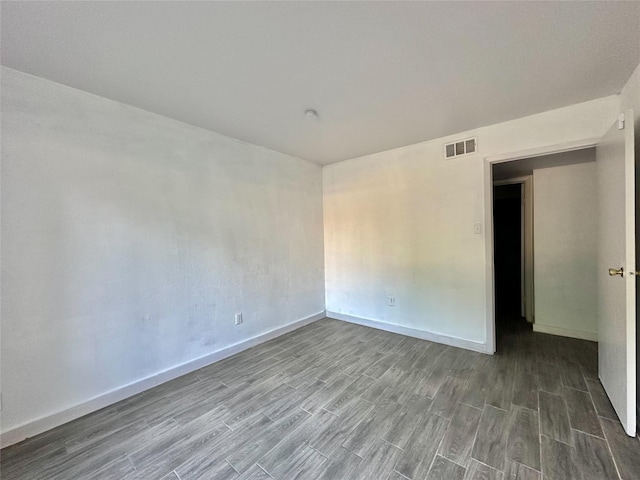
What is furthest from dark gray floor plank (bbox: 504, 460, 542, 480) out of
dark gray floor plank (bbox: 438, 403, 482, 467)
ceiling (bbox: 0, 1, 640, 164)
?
ceiling (bbox: 0, 1, 640, 164)

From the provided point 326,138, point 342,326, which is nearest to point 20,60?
point 326,138

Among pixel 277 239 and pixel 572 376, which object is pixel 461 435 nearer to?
pixel 572 376

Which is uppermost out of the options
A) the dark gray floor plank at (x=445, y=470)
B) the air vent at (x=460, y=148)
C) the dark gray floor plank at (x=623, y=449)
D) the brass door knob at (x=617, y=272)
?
the air vent at (x=460, y=148)

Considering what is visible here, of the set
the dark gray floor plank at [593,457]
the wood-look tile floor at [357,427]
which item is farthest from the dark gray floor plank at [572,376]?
the dark gray floor plank at [593,457]

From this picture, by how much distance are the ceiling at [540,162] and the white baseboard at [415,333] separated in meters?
2.20

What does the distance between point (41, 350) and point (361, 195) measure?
3547 mm

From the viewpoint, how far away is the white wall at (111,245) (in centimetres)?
171

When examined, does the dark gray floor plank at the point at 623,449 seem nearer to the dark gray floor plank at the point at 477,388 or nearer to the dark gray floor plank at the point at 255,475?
the dark gray floor plank at the point at 477,388

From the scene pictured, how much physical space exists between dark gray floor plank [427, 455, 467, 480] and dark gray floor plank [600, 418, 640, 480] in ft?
2.69

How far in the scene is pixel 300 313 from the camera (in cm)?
378

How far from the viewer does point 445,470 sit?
1.41 metres

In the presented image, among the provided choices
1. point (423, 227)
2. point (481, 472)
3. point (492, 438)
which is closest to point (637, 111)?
point (423, 227)

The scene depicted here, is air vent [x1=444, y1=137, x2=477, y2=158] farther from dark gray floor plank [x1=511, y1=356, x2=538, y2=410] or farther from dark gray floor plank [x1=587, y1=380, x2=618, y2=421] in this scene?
dark gray floor plank [x1=587, y1=380, x2=618, y2=421]

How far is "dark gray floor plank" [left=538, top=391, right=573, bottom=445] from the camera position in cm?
162
